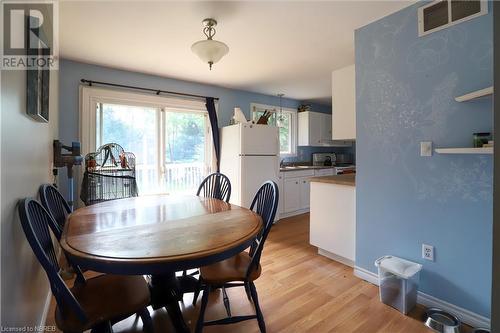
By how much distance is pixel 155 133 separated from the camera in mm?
3572

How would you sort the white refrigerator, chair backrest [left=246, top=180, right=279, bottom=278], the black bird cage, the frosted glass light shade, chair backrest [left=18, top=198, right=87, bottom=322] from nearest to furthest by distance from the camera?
chair backrest [left=18, top=198, right=87, bottom=322], chair backrest [left=246, top=180, right=279, bottom=278], the frosted glass light shade, the black bird cage, the white refrigerator

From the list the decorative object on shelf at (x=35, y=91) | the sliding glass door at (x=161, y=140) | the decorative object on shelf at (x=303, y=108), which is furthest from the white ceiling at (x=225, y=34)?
the decorative object on shelf at (x=303, y=108)

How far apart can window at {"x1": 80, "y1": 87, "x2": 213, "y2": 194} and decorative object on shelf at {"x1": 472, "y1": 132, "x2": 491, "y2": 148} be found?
127 inches

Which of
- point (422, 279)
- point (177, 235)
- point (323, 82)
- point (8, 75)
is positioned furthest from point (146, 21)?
point (422, 279)

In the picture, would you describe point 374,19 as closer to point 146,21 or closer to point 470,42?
point 470,42

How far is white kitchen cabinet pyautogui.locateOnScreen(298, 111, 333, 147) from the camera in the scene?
506cm

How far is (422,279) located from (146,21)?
3025 mm

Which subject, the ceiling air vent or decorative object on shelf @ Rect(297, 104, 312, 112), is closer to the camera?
the ceiling air vent

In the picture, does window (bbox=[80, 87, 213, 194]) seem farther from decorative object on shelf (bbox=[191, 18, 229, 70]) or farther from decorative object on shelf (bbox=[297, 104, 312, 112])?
decorative object on shelf (bbox=[297, 104, 312, 112])

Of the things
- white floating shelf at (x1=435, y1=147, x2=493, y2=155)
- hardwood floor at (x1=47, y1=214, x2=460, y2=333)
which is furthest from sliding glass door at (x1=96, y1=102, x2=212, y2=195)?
white floating shelf at (x1=435, y1=147, x2=493, y2=155)

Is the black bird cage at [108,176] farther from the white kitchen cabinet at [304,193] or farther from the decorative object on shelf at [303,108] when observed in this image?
the decorative object on shelf at [303,108]

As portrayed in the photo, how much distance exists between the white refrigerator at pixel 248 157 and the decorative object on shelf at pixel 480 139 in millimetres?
2557

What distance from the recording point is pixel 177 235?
4.01ft

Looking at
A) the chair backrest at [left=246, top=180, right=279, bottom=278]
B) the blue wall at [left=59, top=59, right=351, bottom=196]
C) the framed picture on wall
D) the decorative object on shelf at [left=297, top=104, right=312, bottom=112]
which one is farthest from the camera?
the decorative object on shelf at [left=297, top=104, right=312, bottom=112]
